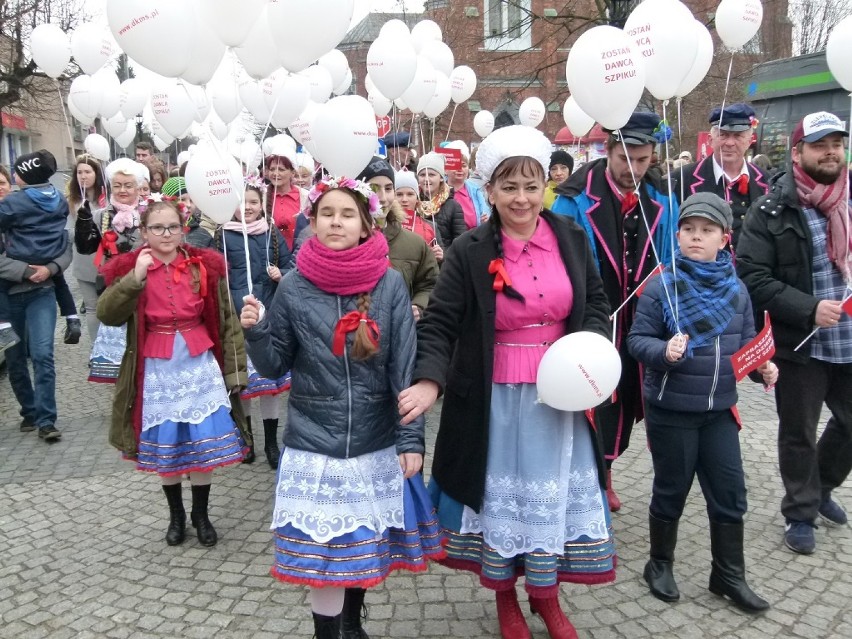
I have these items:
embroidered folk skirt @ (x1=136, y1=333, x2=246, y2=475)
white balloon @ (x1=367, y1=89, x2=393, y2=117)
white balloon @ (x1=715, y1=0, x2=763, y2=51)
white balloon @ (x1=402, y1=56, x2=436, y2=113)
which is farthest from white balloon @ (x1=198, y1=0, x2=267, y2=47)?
white balloon @ (x1=367, y1=89, x2=393, y2=117)

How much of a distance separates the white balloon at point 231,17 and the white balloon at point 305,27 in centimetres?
12

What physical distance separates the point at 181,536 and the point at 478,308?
234 cm

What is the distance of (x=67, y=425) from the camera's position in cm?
628

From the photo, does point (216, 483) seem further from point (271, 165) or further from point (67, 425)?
point (271, 165)

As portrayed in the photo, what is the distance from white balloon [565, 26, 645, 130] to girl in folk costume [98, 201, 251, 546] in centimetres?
226

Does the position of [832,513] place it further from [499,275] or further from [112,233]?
[112,233]

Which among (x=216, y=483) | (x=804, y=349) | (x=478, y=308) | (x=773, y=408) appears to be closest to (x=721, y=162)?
(x=804, y=349)

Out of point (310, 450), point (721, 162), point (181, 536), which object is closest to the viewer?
point (310, 450)

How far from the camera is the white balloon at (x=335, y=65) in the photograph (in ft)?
28.7

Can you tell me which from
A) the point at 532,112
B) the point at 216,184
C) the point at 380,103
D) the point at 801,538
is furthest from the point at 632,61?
the point at 532,112

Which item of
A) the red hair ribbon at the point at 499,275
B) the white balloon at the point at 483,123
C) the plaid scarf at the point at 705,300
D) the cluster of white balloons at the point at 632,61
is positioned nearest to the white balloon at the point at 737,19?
the cluster of white balloons at the point at 632,61

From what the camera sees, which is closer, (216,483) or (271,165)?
(216,483)

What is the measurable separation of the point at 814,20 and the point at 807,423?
2657 cm

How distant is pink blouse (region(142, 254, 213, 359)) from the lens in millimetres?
3967
